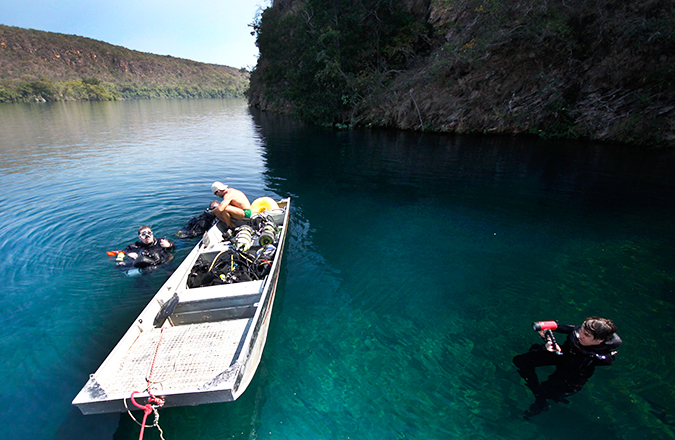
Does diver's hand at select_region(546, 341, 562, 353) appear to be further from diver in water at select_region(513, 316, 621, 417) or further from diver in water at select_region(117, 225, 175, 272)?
diver in water at select_region(117, 225, 175, 272)

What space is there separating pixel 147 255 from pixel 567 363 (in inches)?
360

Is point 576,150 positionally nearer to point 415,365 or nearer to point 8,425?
point 415,365

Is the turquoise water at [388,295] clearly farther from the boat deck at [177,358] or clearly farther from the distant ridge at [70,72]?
the distant ridge at [70,72]

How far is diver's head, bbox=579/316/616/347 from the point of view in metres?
3.69

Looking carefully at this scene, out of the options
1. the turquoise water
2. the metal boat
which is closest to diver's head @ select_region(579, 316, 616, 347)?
the turquoise water

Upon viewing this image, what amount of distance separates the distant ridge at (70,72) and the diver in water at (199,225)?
442ft

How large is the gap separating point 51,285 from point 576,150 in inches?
1060

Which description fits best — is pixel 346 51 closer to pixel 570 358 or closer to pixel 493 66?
pixel 493 66

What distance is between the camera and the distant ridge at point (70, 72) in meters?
108

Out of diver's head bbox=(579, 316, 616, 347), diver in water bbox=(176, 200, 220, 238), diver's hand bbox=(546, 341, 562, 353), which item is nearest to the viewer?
diver's head bbox=(579, 316, 616, 347)

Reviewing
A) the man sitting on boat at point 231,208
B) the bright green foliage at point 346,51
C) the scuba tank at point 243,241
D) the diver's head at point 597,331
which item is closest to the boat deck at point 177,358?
the scuba tank at point 243,241

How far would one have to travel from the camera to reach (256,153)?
2255 centimetres

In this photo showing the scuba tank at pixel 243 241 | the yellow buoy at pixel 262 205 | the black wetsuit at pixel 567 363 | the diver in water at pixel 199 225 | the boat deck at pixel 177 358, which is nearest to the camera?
the black wetsuit at pixel 567 363

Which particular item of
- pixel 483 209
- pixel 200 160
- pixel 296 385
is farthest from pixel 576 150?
pixel 200 160
